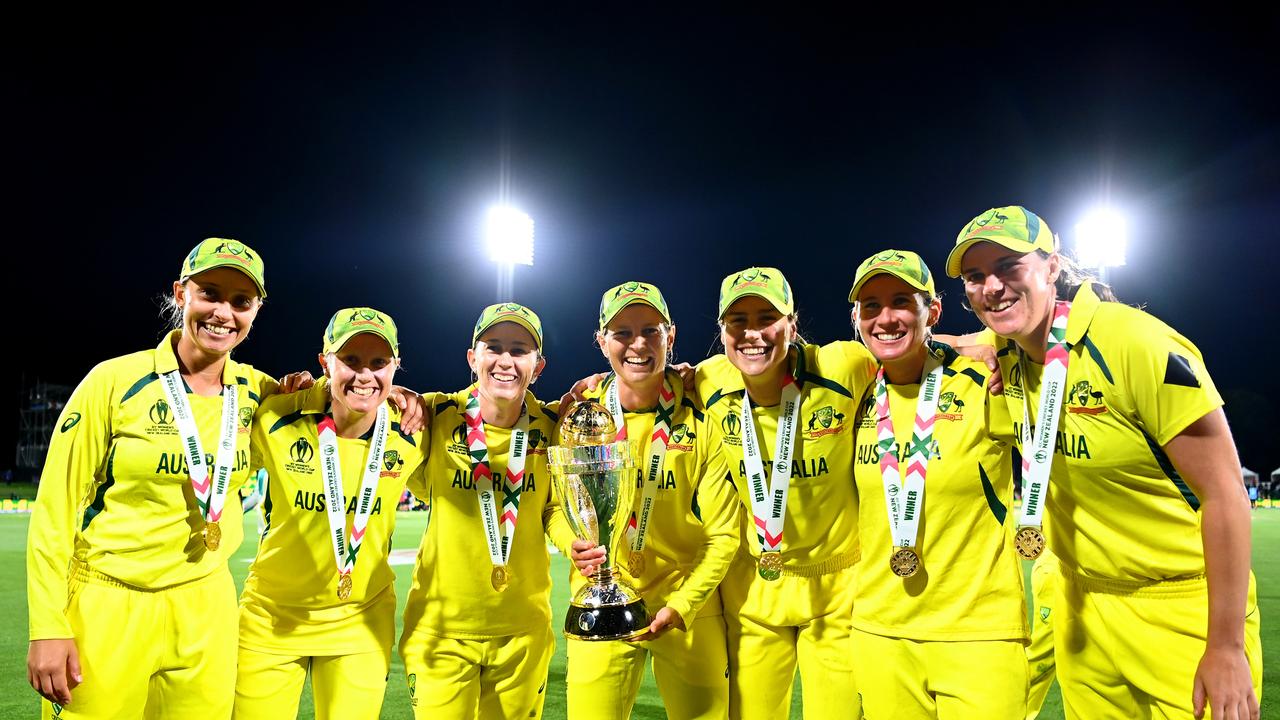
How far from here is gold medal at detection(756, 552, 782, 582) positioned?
346cm

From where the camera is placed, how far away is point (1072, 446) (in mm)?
2748

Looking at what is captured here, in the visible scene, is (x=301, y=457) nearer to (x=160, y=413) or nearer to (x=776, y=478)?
(x=160, y=413)

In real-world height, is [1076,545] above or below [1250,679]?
above

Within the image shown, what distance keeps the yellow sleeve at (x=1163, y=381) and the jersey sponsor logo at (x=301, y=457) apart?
310cm

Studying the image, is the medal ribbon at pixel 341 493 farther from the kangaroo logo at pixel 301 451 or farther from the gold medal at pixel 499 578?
the gold medal at pixel 499 578

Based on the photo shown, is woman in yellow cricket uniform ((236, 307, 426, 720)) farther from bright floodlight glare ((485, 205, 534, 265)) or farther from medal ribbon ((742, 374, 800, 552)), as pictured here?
bright floodlight glare ((485, 205, 534, 265))

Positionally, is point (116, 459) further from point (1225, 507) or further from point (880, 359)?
point (1225, 507)

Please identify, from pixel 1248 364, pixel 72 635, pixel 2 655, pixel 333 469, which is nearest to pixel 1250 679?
pixel 333 469

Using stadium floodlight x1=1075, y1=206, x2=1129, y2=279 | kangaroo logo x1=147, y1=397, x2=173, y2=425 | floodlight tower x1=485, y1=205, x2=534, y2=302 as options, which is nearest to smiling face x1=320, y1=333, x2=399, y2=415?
kangaroo logo x1=147, y1=397, x2=173, y2=425

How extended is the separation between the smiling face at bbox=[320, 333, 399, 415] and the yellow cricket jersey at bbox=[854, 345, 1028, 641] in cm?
210

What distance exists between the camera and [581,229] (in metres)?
42.6

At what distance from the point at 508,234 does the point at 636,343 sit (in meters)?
22.9

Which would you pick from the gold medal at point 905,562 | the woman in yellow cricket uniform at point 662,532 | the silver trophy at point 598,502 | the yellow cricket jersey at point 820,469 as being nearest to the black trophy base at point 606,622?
the silver trophy at point 598,502

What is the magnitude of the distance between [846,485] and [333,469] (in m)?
2.18
